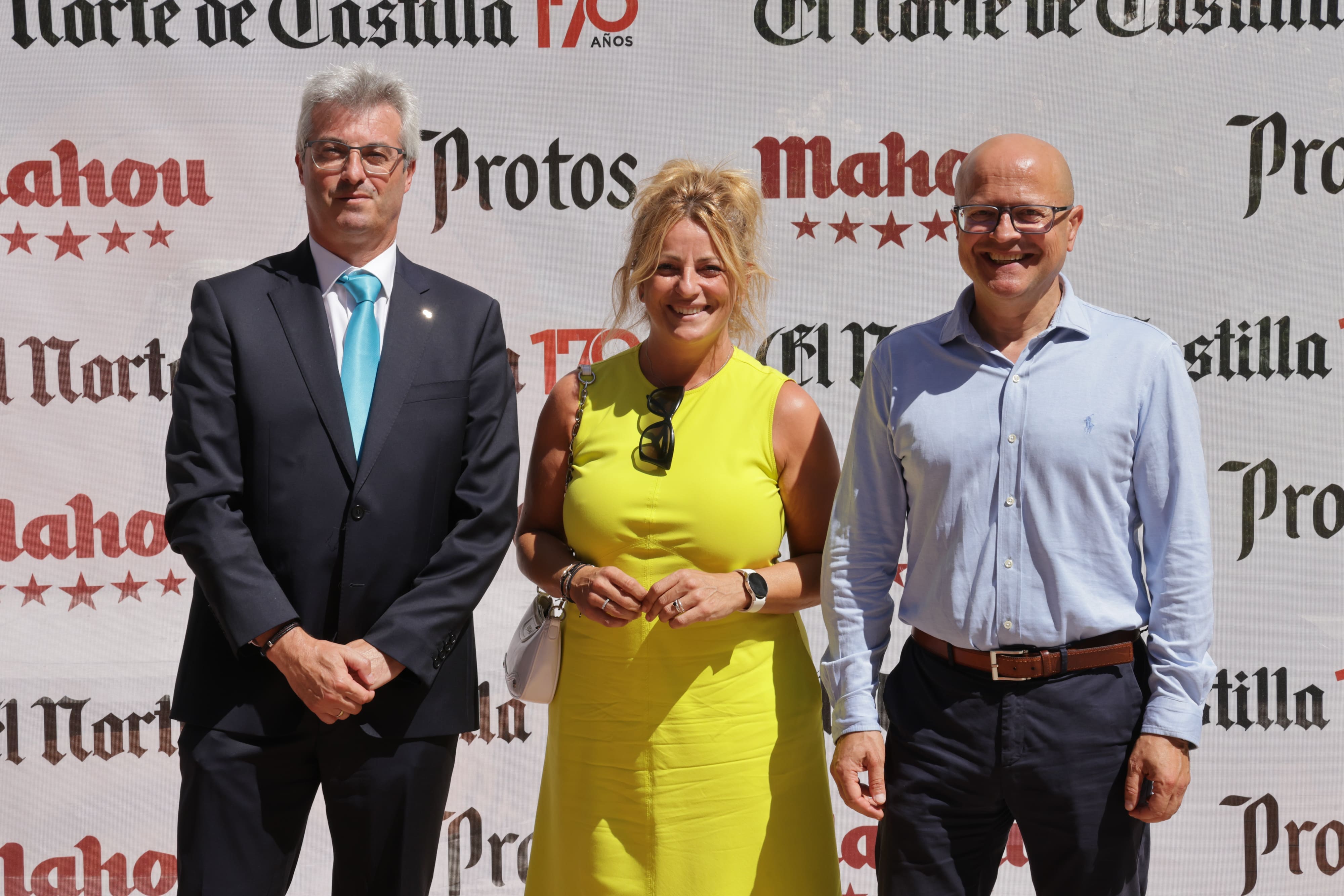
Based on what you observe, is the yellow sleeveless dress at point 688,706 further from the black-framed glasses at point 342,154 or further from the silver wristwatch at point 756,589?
the black-framed glasses at point 342,154

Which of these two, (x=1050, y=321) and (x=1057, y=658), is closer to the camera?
(x=1057, y=658)

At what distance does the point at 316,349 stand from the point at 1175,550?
1.58 metres

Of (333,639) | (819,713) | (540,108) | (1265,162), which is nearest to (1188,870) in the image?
(819,713)

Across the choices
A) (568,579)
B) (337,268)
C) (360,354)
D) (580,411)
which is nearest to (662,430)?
(580,411)

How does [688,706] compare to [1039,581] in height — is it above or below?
below

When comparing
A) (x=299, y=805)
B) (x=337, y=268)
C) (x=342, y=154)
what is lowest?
(x=299, y=805)

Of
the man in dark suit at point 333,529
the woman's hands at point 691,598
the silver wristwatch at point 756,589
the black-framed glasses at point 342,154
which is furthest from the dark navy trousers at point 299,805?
the black-framed glasses at point 342,154

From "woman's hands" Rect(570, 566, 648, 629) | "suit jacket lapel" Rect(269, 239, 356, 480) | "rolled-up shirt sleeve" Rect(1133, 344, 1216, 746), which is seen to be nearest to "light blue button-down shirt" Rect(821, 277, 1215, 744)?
"rolled-up shirt sleeve" Rect(1133, 344, 1216, 746)

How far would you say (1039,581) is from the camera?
6.56ft

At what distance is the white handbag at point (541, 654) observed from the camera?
236cm

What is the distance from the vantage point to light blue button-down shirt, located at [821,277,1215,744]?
1951 mm

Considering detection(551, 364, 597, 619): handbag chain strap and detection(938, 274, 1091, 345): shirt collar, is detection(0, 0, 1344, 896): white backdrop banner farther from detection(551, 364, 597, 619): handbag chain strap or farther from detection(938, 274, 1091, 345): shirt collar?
detection(938, 274, 1091, 345): shirt collar

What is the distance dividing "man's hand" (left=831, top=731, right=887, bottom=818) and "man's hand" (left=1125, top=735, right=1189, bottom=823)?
42cm

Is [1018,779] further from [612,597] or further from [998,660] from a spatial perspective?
[612,597]
